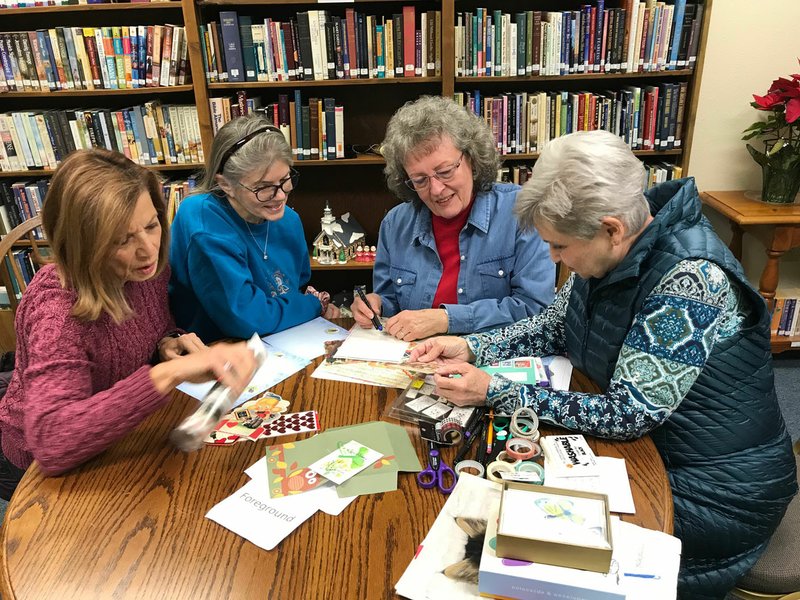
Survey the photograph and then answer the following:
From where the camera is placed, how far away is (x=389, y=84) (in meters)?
3.13

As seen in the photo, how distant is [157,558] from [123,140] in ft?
8.75

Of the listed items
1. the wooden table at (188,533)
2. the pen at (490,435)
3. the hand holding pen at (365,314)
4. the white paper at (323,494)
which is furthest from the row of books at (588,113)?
the white paper at (323,494)

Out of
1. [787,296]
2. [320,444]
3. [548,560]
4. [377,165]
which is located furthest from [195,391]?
[787,296]

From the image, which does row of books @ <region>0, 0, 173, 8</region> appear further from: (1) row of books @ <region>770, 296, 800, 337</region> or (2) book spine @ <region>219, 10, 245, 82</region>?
(1) row of books @ <region>770, 296, 800, 337</region>

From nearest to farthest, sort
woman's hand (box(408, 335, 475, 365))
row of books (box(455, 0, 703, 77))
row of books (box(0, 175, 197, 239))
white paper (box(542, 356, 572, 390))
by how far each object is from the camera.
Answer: white paper (box(542, 356, 572, 390))
woman's hand (box(408, 335, 475, 365))
row of books (box(455, 0, 703, 77))
row of books (box(0, 175, 197, 239))

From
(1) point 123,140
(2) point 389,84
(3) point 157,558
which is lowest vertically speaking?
(3) point 157,558

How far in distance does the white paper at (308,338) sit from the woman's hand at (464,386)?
44 cm

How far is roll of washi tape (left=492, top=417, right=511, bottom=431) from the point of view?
1.25 metres

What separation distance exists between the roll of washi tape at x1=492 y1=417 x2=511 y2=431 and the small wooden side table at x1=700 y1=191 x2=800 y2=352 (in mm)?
2003

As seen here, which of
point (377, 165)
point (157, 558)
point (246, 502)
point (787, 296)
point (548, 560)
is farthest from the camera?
point (377, 165)

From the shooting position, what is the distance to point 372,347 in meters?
1.64

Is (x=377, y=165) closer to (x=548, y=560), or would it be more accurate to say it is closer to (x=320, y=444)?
Result: (x=320, y=444)

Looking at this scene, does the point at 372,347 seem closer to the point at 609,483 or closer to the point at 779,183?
the point at 609,483

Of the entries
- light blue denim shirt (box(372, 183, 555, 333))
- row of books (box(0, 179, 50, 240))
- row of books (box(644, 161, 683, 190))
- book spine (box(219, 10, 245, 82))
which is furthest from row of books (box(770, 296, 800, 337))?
row of books (box(0, 179, 50, 240))
